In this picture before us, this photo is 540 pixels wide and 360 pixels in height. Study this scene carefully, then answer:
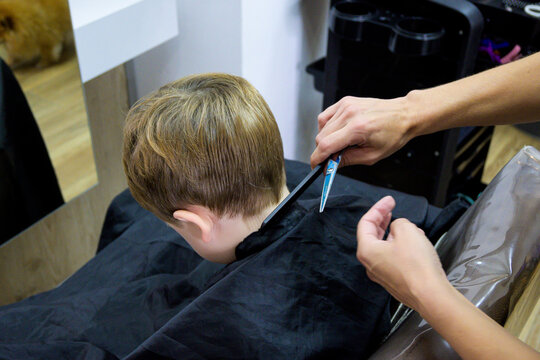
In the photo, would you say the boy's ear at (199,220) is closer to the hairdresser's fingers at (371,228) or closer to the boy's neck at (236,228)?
the boy's neck at (236,228)

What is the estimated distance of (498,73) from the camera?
102 cm

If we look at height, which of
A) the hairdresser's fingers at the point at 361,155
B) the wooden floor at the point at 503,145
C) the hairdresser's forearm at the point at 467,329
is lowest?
the wooden floor at the point at 503,145

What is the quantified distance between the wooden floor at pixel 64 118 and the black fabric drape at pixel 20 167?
0.02m

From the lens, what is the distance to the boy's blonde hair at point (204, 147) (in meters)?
0.99

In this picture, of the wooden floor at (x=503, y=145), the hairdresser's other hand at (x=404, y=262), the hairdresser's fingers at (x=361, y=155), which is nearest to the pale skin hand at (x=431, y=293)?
the hairdresser's other hand at (x=404, y=262)

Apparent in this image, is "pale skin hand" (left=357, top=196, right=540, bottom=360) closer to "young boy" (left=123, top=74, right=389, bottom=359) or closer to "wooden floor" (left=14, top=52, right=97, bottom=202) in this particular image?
"young boy" (left=123, top=74, right=389, bottom=359)

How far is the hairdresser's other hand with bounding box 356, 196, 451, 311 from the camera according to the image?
75cm

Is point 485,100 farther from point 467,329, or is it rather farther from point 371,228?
point 467,329

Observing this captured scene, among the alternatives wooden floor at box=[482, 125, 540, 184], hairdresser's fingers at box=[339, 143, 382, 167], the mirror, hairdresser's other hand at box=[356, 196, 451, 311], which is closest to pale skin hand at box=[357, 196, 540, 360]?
hairdresser's other hand at box=[356, 196, 451, 311]

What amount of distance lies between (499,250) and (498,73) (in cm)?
32

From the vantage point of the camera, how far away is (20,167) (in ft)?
5.05

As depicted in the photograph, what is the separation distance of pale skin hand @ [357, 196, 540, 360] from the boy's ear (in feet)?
1.05

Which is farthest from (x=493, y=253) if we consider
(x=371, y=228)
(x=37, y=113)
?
(x=37, y=113)

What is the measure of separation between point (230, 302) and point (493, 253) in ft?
1.42
